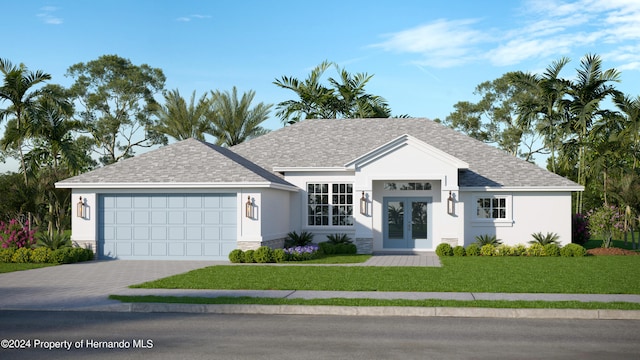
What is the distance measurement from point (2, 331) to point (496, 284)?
424 inches

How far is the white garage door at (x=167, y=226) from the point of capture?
25.1 metres

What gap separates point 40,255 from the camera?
2373cm

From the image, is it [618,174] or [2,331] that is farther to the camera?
[618,174]

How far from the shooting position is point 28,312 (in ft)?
43.4

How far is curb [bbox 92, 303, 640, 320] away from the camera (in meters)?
12.5

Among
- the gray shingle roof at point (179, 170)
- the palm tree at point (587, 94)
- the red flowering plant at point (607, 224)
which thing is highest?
the palm tree at point (587, 94)

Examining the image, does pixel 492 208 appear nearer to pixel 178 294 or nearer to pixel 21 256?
pixel 178 294

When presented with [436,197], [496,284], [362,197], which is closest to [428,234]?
[436,197]

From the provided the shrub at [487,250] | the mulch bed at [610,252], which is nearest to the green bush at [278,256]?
the shrub at [487,250]

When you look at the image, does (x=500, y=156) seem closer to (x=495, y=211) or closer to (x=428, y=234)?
(x=495, y=211)

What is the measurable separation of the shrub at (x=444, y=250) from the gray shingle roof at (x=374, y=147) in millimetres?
3227

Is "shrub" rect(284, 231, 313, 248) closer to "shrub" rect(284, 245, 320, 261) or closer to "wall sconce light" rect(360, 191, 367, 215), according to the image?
"shrub" rect(284, 245, 320, 261)

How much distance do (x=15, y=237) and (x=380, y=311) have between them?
17.3 metres

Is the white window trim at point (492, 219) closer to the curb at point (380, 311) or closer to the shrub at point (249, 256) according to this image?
the shrub at point (249, 256)
